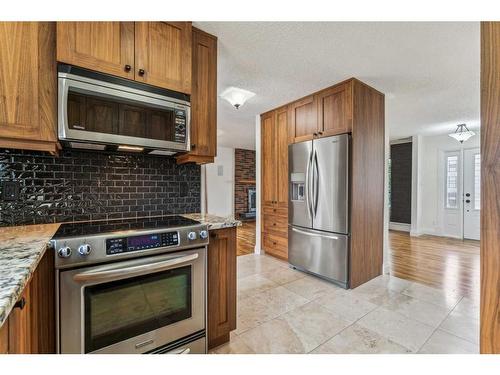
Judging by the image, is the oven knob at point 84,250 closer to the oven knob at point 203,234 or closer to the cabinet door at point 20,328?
the cabinet door at point 20,328

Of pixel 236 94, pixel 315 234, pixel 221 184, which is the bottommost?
pixel 315 234

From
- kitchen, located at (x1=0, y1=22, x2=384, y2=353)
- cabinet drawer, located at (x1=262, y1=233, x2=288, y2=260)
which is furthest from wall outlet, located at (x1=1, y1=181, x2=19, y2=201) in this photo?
cabinet drawer, located at (x1=262, y1=233, x2=288, y2=260)

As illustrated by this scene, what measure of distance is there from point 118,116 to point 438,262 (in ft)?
15.0

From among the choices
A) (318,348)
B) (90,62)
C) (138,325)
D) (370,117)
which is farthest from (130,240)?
(370,117)

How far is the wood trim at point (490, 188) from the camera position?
0.75 metres

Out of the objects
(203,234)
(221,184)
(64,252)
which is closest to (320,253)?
(203,234)

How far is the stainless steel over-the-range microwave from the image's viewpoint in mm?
1348

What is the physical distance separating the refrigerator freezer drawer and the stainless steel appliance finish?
1778mm

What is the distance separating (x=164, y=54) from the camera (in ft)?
5.40

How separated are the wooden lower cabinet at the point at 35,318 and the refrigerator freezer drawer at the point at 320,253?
2.52 meters

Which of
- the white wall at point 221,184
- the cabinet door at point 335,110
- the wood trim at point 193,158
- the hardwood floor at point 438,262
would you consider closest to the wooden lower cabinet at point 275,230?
the cabinet door at point 335,110

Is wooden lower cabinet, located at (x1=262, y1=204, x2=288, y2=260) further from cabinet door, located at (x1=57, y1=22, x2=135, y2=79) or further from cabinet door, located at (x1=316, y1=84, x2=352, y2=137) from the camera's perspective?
cabinet door, located at (x1=57, y1=22, x2=135, y2=79)

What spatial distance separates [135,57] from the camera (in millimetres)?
1547

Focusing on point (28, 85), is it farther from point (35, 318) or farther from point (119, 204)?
point (35, 318)
